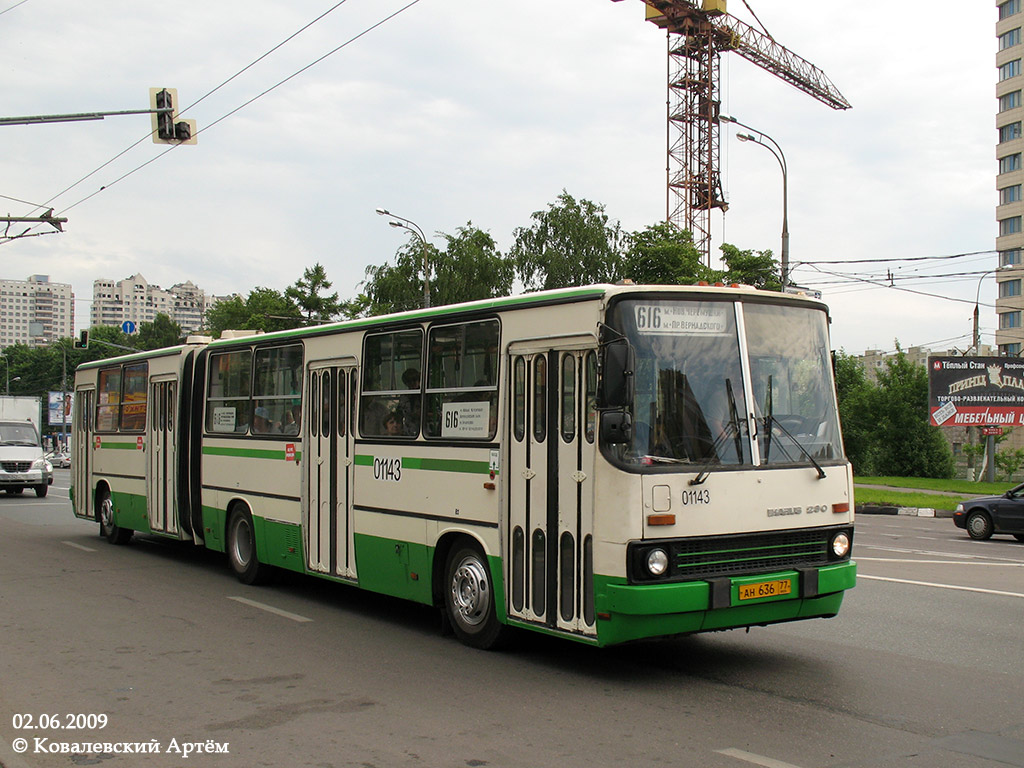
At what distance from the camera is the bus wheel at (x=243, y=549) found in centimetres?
1231

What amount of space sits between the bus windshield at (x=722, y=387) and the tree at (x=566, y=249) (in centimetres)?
4103

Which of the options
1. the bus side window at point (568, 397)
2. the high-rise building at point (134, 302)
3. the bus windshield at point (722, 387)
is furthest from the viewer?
the high-rise building at point (134, 302)

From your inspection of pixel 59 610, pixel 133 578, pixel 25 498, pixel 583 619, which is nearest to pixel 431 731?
pixel 583 619

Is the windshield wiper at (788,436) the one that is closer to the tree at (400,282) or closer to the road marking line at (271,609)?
the road marking line at (271,609)

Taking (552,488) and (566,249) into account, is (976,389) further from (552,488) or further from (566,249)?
(552,488)

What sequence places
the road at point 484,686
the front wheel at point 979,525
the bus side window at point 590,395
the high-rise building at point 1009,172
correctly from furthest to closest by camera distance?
the high-rise building at point 1009,172 < the front wheel at point 979,525 < the bus side window at point 590,395 < the road at point 484,686

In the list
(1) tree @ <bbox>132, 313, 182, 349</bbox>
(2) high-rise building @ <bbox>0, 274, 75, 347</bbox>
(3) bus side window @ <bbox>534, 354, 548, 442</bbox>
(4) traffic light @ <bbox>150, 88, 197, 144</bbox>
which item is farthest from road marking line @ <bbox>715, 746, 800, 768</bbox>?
(2) high-rise building @ <bbox>0, 274, 75, 347</bbox>

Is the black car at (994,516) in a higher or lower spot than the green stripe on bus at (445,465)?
lower

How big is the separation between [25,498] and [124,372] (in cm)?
1667

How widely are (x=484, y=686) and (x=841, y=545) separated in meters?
2.98

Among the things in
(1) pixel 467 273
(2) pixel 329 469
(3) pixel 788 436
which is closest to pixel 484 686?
(3) pixel 788 436

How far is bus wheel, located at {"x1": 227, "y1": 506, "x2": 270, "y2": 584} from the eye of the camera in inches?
485

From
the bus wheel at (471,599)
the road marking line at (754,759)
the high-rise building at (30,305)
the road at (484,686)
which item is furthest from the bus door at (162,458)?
the high-rise building at (30,305)

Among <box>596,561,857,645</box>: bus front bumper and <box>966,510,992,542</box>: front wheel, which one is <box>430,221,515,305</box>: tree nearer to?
<box>966,510,992,542</box>: front wheel
